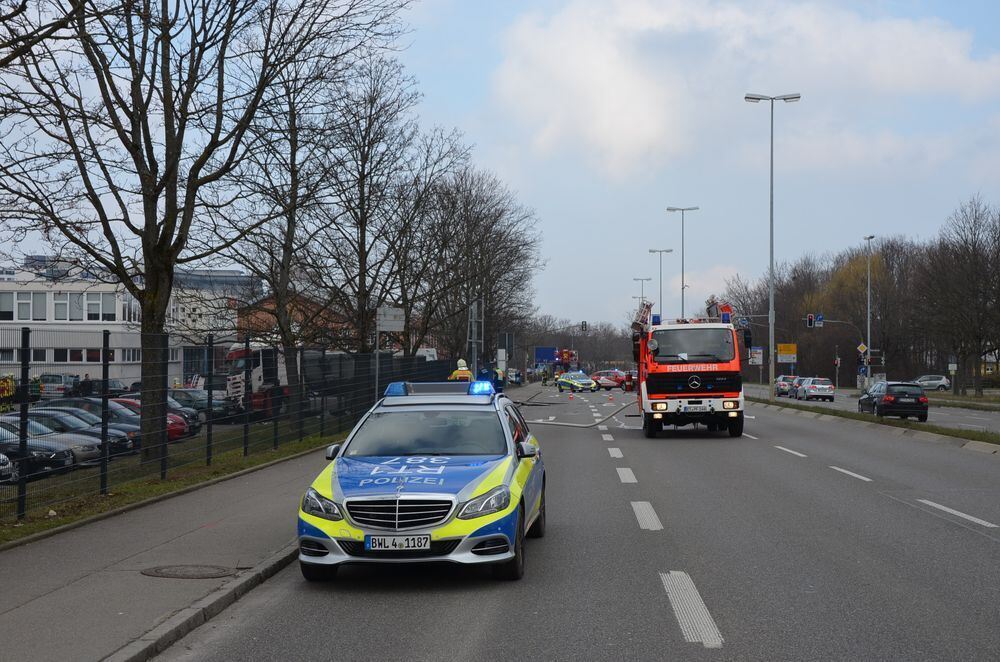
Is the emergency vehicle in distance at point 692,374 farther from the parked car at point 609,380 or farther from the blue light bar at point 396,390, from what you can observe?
the parked car at point 609,380

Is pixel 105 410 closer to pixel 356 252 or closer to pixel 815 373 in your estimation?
pixel 356 252

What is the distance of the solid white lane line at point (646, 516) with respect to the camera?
10961mm

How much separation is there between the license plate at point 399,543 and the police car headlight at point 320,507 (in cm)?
36

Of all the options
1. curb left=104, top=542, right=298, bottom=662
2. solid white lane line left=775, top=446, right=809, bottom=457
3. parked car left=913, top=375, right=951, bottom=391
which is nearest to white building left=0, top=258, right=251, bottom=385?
curb left=104, top=542, right=298, bottom=662

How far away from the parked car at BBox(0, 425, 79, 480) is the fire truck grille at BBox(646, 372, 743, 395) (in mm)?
16247

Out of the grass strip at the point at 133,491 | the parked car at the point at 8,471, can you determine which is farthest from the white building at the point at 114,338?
the grass strip at the point at 133,491

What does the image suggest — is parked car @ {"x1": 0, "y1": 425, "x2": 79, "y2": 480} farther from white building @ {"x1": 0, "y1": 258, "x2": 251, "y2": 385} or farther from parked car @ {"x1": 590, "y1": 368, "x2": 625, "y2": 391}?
parked car @ {"x1": 590, "y1": 368, "x2": 625, "y2": 391}

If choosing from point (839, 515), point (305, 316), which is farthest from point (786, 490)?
point (305, 316)

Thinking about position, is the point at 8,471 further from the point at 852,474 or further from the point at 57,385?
the point at 852,474

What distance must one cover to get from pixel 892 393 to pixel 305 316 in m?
20.5

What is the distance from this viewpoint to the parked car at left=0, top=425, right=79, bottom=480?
1054 centimetres

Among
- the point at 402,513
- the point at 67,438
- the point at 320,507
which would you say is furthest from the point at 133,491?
the point at 402,513

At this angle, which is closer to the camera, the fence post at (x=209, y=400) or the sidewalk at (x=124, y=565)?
the sidewalk at (x=124, y=565)

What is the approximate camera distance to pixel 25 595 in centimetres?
748
